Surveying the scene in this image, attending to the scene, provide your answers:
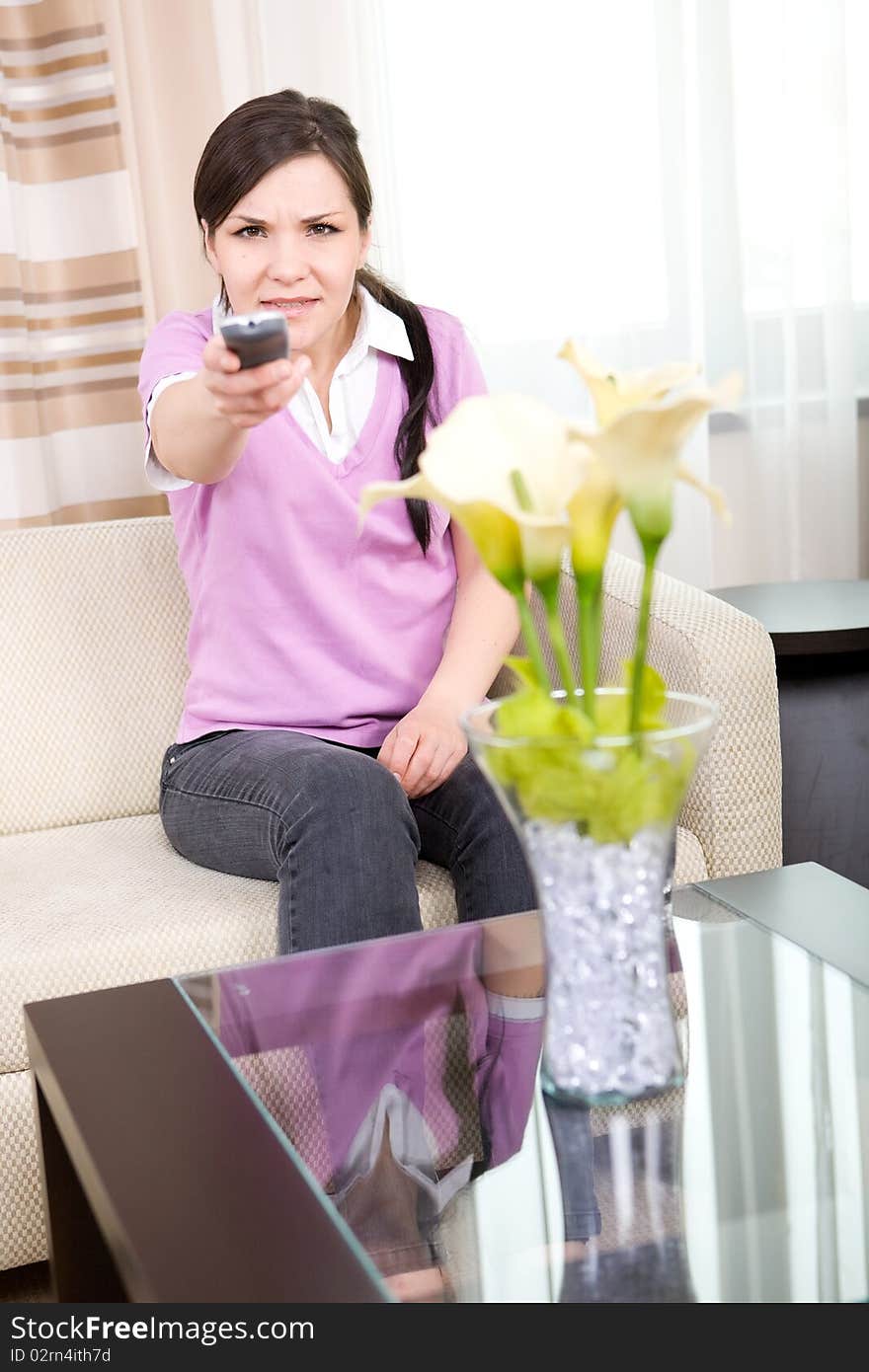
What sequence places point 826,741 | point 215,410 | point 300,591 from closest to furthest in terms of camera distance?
1. point 215,410
2. point 300,591
3. point 826,741

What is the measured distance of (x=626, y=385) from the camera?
2.50 feet

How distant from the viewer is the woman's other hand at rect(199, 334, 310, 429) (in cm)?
112

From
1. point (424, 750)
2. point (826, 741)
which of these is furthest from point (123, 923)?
point (826, 741)

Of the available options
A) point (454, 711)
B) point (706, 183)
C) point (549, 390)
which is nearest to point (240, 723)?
point (454, 711)

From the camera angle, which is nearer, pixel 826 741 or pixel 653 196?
pixel 826 741

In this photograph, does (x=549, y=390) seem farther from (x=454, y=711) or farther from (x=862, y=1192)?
(x=862, y=1192)

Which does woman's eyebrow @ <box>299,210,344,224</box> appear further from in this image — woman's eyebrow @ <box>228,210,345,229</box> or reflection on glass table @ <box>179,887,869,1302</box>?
reflection on glass table @ <box>179,887,869,1302</box>

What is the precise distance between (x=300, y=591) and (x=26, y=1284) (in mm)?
706

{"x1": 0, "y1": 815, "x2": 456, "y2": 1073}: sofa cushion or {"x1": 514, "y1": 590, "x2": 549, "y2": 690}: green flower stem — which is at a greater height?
{"x1": 514, "y1": 590, "x2": 549, "y2": 690}: green flower stem

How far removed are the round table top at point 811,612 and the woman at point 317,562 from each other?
1.19 feet

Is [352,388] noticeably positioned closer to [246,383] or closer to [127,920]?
[246,383]

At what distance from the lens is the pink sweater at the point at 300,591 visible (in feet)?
5.12

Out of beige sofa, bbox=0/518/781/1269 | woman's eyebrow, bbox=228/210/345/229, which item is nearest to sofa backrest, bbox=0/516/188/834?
beige sofa, bbox=0/518/781/1269

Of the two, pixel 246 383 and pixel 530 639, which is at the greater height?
pixel 246 383
